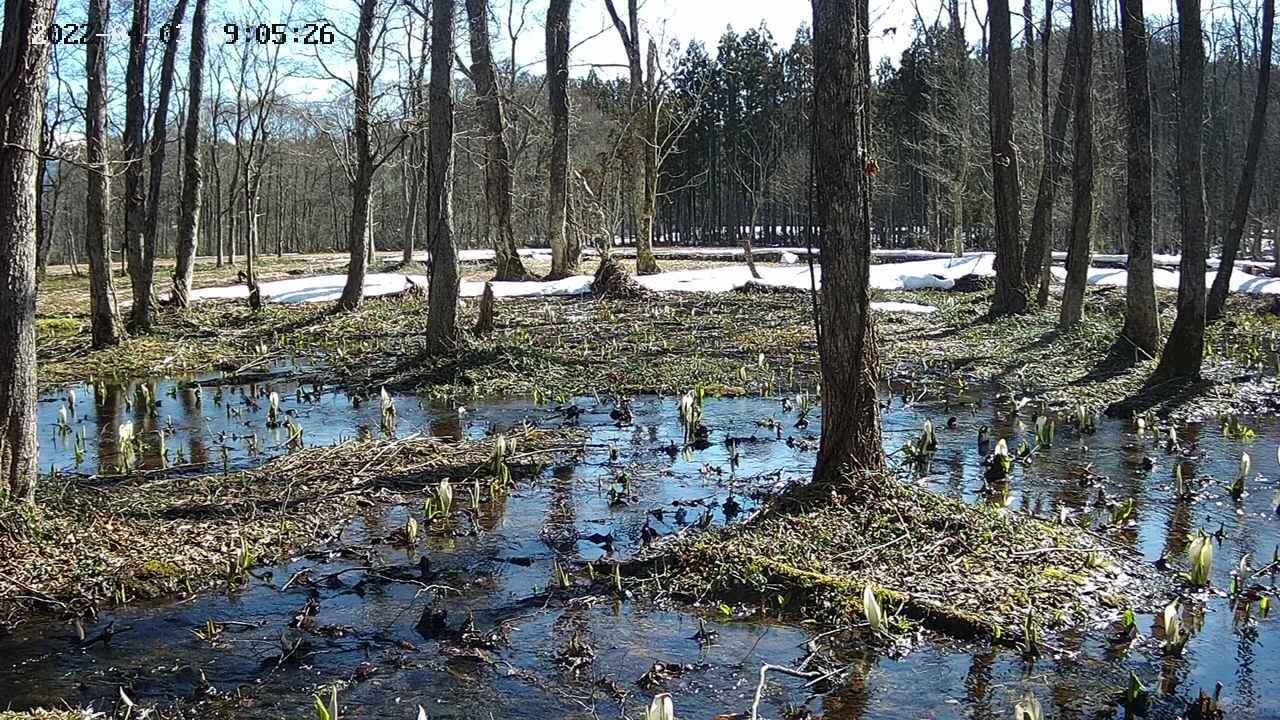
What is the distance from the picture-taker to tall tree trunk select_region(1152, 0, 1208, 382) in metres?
11.4

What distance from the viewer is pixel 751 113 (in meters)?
64.2

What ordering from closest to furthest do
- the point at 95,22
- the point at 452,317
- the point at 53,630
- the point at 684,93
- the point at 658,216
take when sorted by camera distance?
1. the point at 53,630
2. the point at 452,317
3. the point at 95,22
4. the point at 684,93
5. the point at 658,216

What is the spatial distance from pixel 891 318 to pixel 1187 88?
8.43 metres

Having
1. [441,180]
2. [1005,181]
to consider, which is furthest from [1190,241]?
[441,180]

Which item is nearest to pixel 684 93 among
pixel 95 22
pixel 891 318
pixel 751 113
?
pixel 751 113

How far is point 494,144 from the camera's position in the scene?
25562mm

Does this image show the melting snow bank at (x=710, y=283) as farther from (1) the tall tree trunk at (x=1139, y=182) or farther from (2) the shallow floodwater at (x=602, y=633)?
(2) the shallow floodwater at (x=602, y=633)

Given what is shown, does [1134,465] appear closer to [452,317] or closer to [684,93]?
[452,317]

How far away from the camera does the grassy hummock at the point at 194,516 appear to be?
5.64 meters

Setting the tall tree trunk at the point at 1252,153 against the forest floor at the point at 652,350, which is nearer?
the tall tree trunk at the point at 1252,153

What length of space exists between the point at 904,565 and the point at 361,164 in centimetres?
1563

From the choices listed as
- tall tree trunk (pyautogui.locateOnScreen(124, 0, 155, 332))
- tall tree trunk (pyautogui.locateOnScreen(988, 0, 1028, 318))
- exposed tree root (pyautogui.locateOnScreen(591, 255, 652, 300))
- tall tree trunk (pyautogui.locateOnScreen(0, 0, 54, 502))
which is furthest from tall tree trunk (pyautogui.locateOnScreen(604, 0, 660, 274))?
tall tree trunk (pyautogui.locateOnScreen(0, 0, 54, 502))

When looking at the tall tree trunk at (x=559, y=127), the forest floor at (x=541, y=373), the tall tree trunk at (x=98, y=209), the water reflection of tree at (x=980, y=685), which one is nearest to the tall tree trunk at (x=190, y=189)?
the forest floor at (x=541, y=373)

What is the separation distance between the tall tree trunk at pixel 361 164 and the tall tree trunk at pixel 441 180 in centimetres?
559
